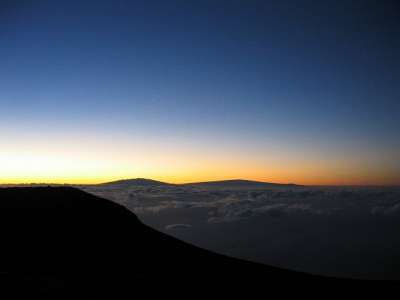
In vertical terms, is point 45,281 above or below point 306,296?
above

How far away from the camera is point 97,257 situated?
4812 cm

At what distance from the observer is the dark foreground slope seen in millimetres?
31188

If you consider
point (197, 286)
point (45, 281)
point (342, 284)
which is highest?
point (45, 281)

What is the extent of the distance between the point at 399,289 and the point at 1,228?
5545cm

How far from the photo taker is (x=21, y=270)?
35.7 meters

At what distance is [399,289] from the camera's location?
51.9m

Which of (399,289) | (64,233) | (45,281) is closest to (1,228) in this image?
(64,233)

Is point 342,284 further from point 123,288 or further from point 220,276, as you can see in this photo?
point 123,288

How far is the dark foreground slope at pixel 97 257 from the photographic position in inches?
1228

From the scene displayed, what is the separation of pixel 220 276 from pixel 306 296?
37.7 ft

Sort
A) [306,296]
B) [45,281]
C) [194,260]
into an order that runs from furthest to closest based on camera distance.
Answer: [194,260]
[306,296]
[45,281]

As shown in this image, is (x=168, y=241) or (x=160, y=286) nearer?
(x=160, y=286)

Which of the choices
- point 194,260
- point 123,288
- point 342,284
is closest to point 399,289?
point 342,284

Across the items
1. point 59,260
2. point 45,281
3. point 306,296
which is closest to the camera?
point 45,281
